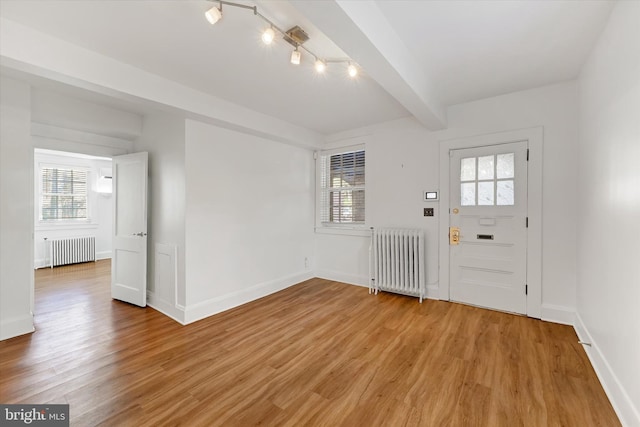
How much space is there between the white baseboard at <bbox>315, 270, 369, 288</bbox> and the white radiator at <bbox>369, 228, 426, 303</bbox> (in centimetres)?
23

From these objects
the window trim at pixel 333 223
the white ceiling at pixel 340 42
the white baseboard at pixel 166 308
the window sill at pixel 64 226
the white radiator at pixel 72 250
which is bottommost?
the white baseboard at pixel 166 308

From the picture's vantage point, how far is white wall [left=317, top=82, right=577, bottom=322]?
2.82 m

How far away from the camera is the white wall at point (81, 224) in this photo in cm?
567

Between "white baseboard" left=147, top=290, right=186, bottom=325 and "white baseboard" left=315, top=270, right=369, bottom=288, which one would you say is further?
"white baseboard" left=315, top=270, right=369, bottom=288

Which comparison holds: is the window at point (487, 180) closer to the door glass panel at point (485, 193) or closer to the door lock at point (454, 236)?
the door glass panel at point (485, 193)

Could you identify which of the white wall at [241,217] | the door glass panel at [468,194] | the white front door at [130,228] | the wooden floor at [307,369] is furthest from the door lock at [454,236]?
the white front door at [130,228]

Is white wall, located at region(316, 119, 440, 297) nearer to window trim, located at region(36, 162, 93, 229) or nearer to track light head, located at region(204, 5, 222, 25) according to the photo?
track light head, located at region(204, 5, 222, 25)

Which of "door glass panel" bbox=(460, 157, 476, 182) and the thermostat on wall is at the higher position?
"door glass panel" bbox=(460, 157, 476, 182)

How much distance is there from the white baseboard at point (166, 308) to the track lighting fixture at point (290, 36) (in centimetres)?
282

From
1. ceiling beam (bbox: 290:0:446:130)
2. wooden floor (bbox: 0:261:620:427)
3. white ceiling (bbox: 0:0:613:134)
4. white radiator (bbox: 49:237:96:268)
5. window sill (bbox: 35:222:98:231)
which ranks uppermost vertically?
white ceiling (bbox: 0:0:613:134)

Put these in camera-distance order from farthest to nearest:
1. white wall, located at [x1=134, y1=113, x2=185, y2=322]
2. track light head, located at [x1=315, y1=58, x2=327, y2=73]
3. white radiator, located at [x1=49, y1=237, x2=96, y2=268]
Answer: white radiator, located at [x1=49, y1=237, x2=96, y2=268] < white wall, located at [x1=134, y1=113, x2=185, y2=322] < track light head, located at [x1=315, y1=58, x2=327, y2=73]

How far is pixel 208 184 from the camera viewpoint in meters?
3.22

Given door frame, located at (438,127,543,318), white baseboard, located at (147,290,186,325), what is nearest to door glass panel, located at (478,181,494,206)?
door frame, located at (438,127,543,318)

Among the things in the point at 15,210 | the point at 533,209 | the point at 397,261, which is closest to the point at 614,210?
the point at 533,209
